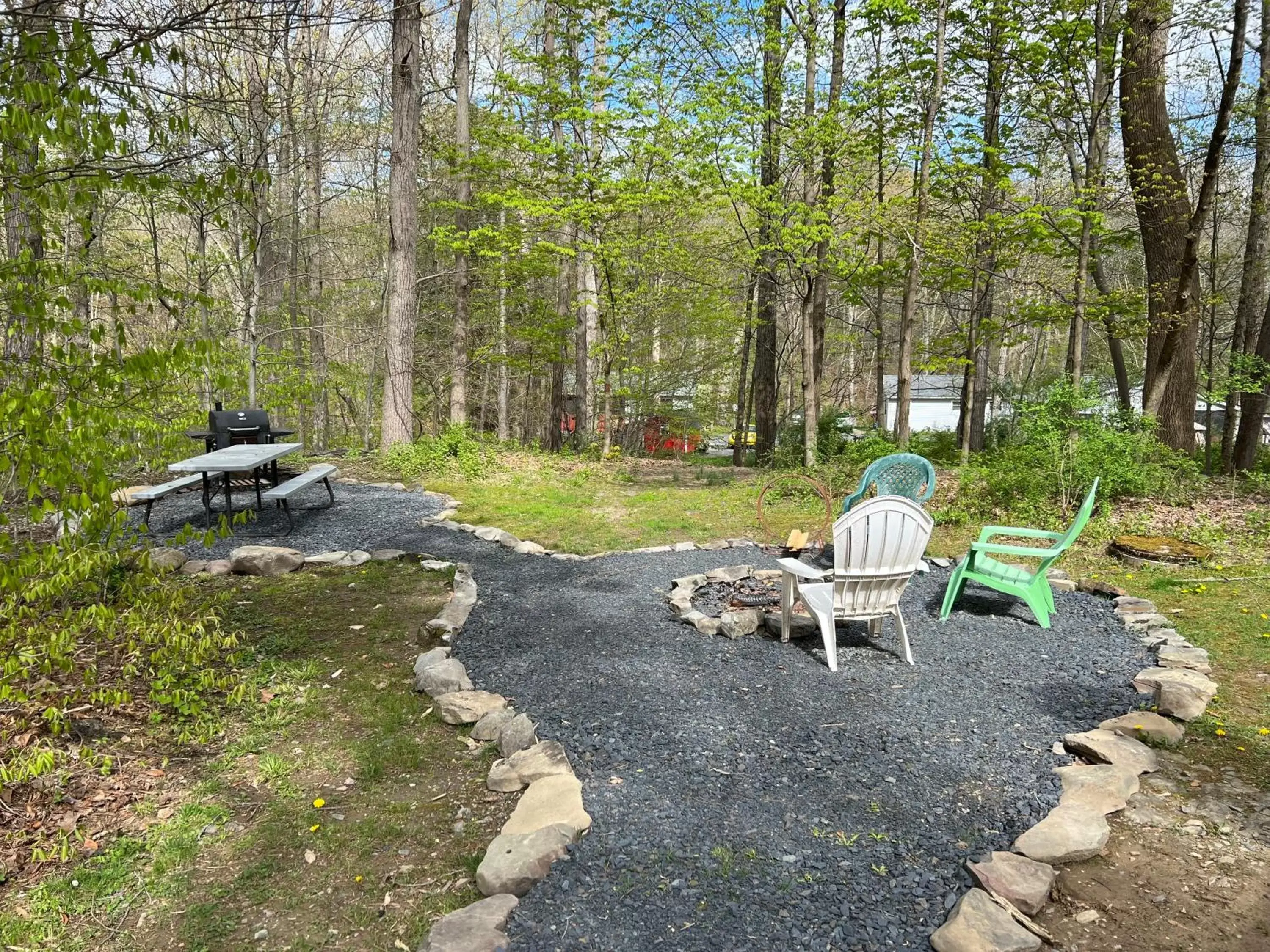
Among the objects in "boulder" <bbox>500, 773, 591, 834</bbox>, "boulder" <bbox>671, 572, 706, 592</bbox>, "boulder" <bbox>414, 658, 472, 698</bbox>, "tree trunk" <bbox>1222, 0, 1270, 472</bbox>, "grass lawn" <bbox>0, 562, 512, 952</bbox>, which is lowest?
"grass lawn" <bbox>0, 562, 512, 952</bbox>

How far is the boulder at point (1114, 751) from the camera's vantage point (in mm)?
2576

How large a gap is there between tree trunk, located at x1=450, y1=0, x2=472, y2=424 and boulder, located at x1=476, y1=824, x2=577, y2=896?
9.25 meters

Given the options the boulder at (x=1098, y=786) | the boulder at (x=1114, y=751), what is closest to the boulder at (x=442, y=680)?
the boulder at (x=1098, y=786)

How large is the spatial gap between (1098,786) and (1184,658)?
5.29ft

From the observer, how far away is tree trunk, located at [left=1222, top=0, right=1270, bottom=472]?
8.12m

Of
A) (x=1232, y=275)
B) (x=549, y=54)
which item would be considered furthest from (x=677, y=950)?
(x=1232, y=275)

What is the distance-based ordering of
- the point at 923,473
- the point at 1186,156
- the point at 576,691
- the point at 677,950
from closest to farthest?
the point at 677,950, the point at 576,691, the point at 923,473, the point at 1186,156

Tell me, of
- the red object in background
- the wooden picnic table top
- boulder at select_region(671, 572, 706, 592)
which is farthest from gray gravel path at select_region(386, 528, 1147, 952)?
the red object in background

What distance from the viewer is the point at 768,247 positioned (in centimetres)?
845

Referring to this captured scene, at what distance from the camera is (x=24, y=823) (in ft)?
7.02

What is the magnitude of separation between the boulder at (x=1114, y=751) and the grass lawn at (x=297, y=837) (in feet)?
7.36

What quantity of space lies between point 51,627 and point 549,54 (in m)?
12.1

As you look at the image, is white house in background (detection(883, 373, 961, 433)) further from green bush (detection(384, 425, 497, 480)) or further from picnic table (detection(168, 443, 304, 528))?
picnic table (detection(168, 443, 304, 528))

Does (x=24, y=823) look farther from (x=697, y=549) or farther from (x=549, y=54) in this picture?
(x=549, y=54)
